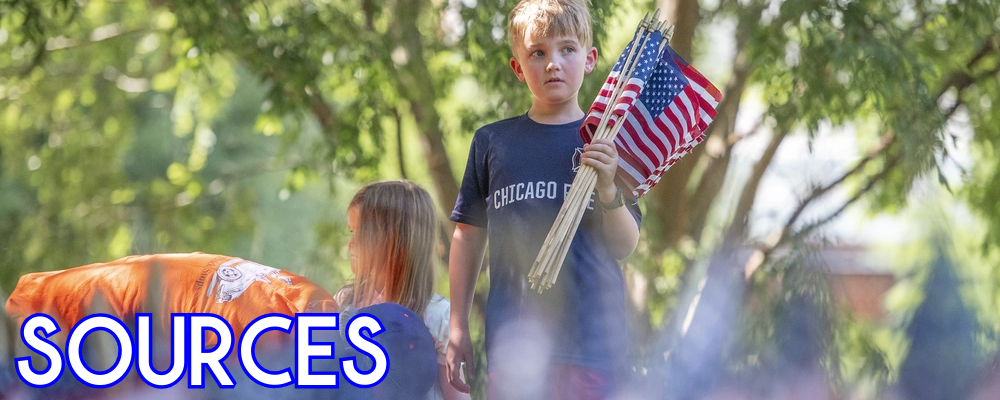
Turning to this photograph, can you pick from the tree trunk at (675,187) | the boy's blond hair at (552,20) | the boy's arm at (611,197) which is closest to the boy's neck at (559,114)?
the boy's blond hair at (552,20)

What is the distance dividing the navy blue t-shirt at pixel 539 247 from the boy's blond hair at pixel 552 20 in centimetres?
18

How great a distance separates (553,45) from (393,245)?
1.70 ft

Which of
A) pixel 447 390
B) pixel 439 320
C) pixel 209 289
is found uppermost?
pixel 209 289

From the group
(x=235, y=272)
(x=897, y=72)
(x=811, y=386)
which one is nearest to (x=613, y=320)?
(x=235, y=272)

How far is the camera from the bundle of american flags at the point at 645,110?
1658mm

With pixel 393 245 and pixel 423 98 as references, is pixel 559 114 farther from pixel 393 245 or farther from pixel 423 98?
pixel 423 98

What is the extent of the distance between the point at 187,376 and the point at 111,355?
86 millimetres

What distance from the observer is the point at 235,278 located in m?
1.66

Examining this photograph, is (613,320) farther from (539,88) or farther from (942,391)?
(942,391)

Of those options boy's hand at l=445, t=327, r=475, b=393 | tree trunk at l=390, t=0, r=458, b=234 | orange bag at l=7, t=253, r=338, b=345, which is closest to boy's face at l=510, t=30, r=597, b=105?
boy's hand at l=445, t=327, r=475, b=393

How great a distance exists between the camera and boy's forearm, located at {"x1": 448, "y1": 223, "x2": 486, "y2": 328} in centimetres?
205

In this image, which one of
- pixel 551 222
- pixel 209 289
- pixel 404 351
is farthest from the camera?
pixel 551 222

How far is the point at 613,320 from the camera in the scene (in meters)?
1.84

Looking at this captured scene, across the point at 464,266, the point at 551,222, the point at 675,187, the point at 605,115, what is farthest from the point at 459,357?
the point at 675,187
